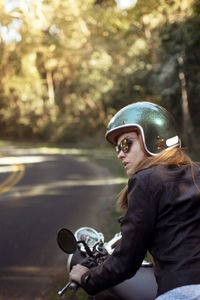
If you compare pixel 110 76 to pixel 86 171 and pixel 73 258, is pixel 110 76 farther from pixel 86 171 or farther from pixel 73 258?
pixel 73 258

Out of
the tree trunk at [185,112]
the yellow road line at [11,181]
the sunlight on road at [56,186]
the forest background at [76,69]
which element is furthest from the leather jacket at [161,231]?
the forest background at [76,69]

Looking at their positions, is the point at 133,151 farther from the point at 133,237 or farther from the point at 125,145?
the point at 133,237

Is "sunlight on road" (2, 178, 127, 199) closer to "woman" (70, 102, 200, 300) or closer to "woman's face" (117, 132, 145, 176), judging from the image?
"woman's face" (117, 132, 145, 176)

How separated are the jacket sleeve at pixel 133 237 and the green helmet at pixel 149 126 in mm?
319

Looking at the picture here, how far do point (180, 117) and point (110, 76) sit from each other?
13300mm

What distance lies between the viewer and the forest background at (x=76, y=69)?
108ft

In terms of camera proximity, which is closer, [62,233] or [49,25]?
[62,233]

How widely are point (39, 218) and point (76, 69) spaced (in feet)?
123

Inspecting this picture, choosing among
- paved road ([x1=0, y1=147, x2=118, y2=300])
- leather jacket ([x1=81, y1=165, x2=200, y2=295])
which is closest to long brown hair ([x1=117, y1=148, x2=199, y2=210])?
leather jacket ([x1=81, y1=165, x2=200, y2=295])

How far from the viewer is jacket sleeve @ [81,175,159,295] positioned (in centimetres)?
194

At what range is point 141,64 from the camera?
3425cm

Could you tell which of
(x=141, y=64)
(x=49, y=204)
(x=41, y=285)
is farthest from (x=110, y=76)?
(x=41, y=285)

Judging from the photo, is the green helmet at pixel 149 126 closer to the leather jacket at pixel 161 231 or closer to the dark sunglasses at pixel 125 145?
the dark sunglasses at pixel 125 145

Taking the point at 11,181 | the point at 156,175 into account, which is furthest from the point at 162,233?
the point at 11,181
